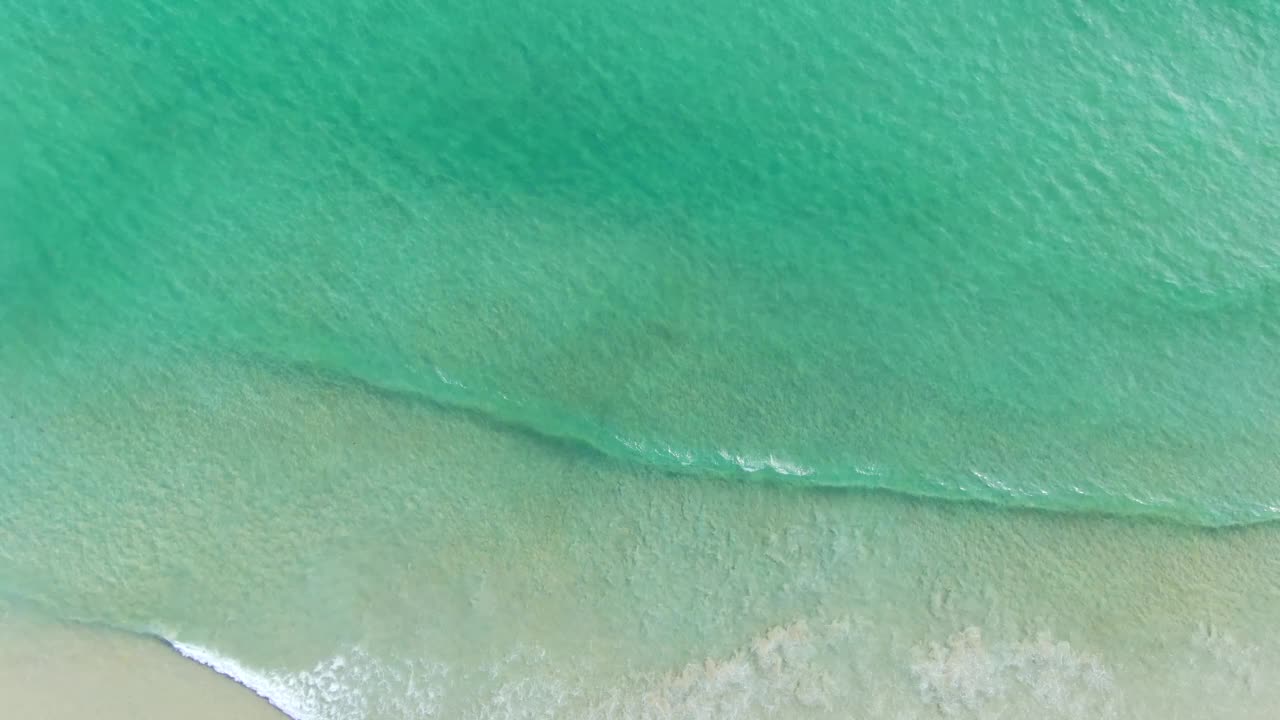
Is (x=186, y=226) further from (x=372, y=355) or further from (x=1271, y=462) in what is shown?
(x=1271, y=462)

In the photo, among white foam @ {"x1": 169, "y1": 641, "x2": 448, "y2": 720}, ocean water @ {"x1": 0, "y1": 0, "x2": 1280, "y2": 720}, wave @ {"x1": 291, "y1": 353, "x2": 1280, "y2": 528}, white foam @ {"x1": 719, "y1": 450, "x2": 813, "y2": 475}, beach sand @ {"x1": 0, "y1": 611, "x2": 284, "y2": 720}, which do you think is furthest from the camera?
white foam @ {"x1": 719, "y1": 450, "x2": 813, "y2": 475}

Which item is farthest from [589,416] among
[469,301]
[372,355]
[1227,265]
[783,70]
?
[1227,265]

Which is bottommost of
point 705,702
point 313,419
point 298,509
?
point 705,702

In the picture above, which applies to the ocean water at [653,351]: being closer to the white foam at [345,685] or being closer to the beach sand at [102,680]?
the white foam at [345,685]

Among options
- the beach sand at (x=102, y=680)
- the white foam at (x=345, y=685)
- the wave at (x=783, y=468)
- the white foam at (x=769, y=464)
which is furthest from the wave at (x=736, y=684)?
the white foam at (x=769, y=464)

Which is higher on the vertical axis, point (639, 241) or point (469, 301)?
point (639, 241)

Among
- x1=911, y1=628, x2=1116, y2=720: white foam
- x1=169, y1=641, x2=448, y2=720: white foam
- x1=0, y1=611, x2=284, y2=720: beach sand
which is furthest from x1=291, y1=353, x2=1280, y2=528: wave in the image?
x1=0, y1=611, x2=284, y2=720: beach sand

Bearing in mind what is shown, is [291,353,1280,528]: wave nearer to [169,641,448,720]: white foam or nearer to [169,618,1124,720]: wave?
[169,618,1124,720]: wave
